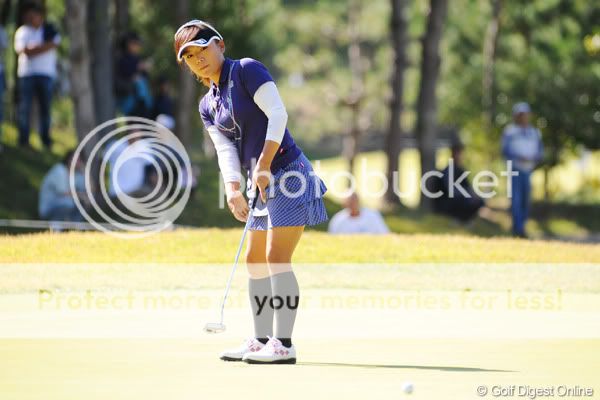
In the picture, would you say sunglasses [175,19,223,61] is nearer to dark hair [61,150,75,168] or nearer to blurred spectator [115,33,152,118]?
dark hair [61,150,75,168]

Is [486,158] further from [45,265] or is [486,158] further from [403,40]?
[45,265]

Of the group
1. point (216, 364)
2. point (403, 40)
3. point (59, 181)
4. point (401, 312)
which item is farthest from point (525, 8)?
point (216, 364)

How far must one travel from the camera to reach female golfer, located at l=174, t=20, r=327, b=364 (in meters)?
8.02

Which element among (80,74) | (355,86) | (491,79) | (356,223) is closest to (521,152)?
(356,223)

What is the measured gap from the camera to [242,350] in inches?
320

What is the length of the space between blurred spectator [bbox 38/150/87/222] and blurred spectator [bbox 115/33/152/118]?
218cm

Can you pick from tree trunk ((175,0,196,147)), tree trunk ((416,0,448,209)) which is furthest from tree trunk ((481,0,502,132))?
tree trunk ((175,0,196,147))

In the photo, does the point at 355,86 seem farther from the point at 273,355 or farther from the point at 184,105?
the point at 273,355

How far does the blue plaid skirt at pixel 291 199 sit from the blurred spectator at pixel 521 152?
→ 12.6 m

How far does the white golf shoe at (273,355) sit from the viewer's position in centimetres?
796

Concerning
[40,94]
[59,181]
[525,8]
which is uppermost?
[525,8]

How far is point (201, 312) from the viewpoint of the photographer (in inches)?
414

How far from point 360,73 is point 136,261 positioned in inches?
1553

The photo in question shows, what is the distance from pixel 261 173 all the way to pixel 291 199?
310 millimetres
